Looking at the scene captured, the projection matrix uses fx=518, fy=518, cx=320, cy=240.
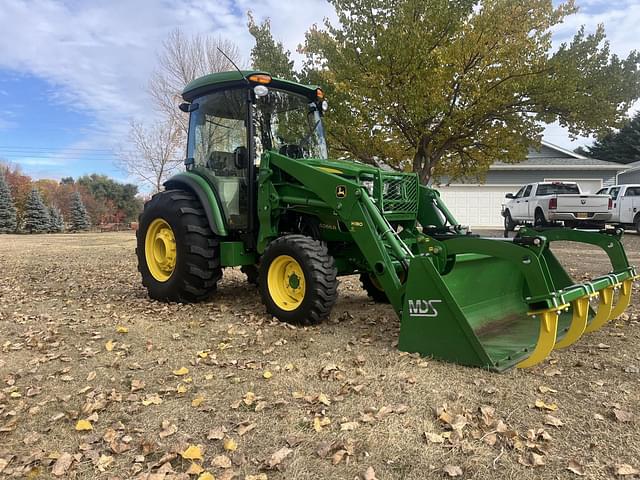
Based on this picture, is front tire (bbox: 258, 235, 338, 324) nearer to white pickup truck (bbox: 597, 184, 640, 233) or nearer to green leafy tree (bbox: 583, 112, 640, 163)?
white pickup truck (bbox: 597, 184, 640, 233)

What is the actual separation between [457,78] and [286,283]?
10.3 m

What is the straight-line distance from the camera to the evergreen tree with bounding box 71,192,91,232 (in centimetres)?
3641

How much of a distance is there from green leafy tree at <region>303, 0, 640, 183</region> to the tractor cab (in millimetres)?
7085

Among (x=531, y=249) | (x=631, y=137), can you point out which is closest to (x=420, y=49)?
(x=531, y=249)

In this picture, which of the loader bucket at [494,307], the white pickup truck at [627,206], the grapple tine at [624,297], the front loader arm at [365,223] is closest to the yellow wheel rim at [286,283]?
the front loader arm at [365,223]

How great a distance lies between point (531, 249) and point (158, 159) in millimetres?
29201

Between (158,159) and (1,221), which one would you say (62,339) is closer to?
A: (158,159)

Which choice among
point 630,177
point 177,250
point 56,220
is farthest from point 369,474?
point 56,220

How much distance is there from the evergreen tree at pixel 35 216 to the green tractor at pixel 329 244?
101ft

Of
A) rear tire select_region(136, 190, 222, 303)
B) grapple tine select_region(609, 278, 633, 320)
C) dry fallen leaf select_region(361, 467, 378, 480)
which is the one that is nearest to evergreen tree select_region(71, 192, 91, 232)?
rear tire select_region(136, 190, 222, 303)

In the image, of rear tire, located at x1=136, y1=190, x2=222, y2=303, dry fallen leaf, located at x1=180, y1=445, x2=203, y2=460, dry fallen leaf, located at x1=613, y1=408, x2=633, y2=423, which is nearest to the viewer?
dry fallen leaf, located at x1=180, y1=445, x2=203, y2=460

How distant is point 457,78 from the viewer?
13.8 meters

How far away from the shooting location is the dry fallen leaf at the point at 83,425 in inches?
127

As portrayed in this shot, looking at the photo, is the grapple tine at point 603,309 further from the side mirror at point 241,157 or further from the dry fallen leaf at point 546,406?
the side mirror at point 241,157
